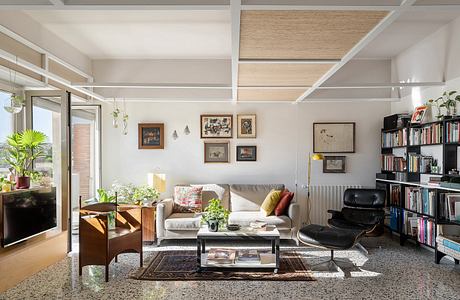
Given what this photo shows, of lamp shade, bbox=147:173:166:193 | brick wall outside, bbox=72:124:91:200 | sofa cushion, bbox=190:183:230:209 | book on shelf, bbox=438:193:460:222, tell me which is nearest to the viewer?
book on shelf, bbox=438:193:460:222

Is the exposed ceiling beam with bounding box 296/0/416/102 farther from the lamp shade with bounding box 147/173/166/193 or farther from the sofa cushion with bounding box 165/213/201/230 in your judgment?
the lamp shade with bounding box 147/173/166/193

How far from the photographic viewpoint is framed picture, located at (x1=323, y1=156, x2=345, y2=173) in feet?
21.8

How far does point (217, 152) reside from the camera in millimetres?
6629

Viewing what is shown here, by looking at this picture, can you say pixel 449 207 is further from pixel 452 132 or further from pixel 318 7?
pixel 318 7

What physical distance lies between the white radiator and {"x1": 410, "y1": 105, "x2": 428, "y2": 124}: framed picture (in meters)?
1.70

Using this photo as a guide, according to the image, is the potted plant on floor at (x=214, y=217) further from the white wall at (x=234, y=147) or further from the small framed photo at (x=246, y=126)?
the small framed photo at (x=246, y=126)

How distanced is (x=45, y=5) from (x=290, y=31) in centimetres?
181

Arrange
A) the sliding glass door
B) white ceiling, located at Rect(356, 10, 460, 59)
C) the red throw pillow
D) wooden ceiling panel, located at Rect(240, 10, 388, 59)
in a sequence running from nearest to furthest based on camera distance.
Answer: wooden ceiling panel, located at Rect(240, 10, 388, 59), white ceiling, located at Rect(356, 10, 460, 59), the sliding glass door, the red throw pillow

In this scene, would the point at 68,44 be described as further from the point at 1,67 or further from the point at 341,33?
the point at 341,33

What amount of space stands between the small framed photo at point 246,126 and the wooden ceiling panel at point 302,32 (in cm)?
291

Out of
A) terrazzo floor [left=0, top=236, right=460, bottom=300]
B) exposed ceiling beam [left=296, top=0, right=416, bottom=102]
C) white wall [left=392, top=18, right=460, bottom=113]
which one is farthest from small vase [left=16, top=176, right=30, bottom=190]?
white wall [left=392, top=18, right=460, bottom=113]

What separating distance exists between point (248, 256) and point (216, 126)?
281 centimetres

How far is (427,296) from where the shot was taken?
3549 millimetres

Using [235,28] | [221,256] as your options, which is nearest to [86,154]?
[221,256]
